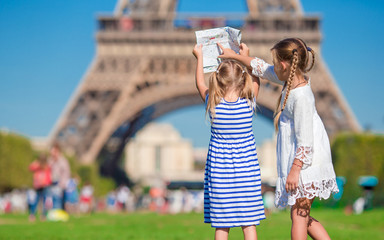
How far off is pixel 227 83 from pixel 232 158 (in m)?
0.51

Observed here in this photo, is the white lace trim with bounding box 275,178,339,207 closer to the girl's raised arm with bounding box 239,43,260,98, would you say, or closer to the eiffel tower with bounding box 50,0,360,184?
the girl's raised arm with bounding box 239,43,260,98

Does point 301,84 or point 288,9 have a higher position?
point 288,9

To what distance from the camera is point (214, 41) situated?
14.3 feet

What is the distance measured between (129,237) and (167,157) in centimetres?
7615

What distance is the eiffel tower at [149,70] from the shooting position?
93.0ft

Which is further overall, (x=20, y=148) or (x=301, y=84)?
(x=20, y=148)

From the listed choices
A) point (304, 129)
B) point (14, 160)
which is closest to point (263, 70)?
point (304, 129)

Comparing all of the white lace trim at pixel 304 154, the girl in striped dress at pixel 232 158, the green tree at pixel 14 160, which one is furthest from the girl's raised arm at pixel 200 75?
the green tree at pixel 14 160

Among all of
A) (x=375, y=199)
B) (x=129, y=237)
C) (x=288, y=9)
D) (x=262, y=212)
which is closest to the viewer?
(x=262, y=212)

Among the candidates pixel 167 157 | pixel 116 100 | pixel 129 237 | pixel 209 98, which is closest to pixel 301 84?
pixel 209 98

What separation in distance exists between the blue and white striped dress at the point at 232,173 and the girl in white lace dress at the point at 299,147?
0.20 metres

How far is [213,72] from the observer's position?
14.0 feet

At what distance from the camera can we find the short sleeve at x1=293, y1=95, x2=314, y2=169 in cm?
380

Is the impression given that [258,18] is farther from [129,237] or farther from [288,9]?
[129,237]
